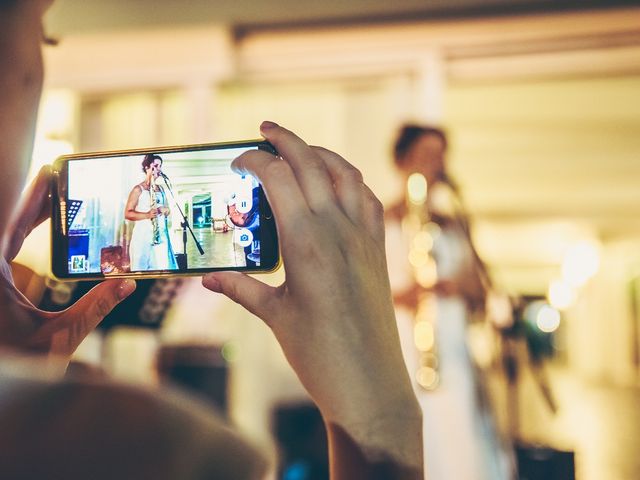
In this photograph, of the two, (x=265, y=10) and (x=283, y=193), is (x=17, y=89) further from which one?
(x=265, y=10)

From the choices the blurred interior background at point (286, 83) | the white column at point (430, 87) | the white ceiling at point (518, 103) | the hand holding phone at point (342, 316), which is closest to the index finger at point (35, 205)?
the hand holding phone at point (342, 316)

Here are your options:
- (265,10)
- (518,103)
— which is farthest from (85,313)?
(518,103)

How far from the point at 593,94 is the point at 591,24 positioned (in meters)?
1.09

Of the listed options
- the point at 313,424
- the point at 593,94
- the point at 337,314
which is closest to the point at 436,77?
the point at 593,94

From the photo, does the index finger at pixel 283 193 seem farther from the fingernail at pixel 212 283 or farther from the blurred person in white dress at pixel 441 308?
the blurred person in white dress at pixel 441 308

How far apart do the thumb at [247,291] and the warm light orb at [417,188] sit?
148 centimetres

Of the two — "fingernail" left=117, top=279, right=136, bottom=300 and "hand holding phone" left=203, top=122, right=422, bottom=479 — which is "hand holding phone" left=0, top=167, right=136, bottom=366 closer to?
"fingernail" left=117, top=279, right=136, bottom=300

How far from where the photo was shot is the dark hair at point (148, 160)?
0.66 m

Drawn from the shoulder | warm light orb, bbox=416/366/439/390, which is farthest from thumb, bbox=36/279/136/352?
warm light orb, bbox=416/366/439/390

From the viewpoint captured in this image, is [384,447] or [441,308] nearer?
[384,447]

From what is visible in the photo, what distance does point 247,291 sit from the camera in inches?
18.5

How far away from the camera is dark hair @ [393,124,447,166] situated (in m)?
1.87

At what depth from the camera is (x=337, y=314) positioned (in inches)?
16.1

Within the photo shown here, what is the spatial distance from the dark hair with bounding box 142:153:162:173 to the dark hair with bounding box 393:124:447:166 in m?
1.32
